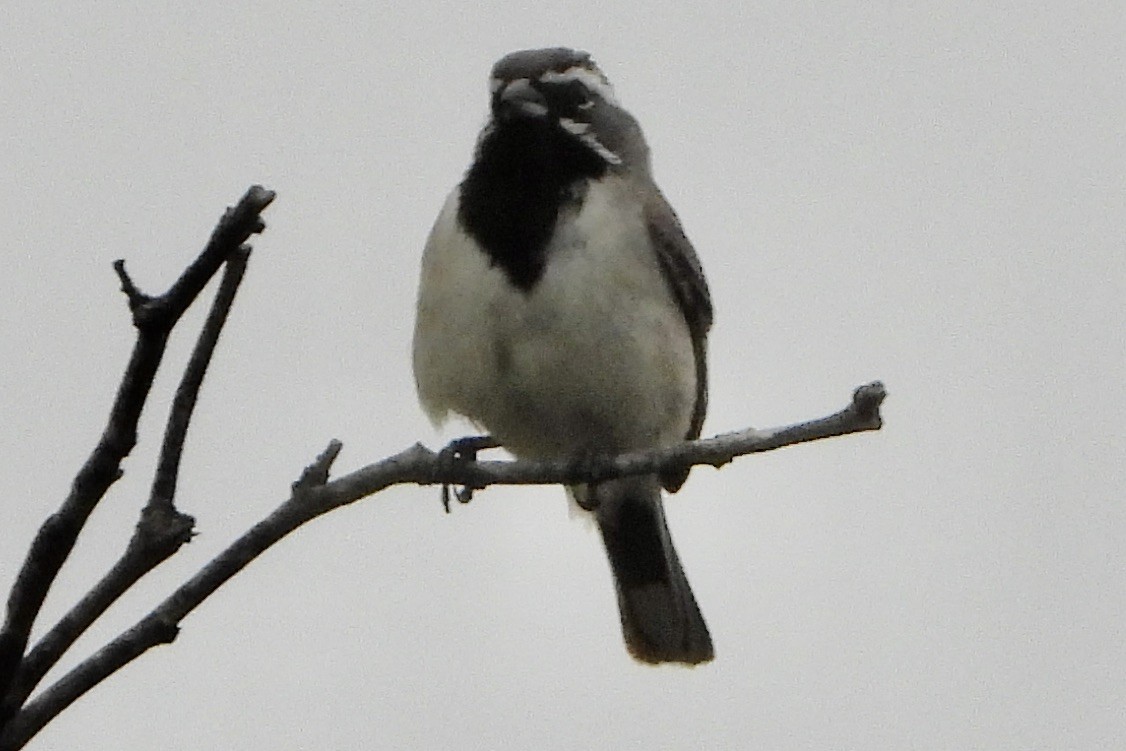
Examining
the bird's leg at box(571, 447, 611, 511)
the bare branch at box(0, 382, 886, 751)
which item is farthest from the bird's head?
the bare branch at box(0, 382, 886, 751)

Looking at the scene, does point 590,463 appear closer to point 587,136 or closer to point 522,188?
point 522,188

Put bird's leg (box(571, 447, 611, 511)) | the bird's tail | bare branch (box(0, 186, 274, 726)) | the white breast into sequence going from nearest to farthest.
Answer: bare branch (box(0, 186, 274, 726)) < bird's leg (box(571, 447, 611, 511)) < the white breast < the bird's tail

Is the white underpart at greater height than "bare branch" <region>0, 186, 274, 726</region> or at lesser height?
greater

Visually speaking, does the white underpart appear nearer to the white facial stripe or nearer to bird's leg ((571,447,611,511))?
the white facial stripe

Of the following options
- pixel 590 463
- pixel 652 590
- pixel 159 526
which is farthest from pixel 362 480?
pixel 652 590

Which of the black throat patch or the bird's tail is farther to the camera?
the bird's tail

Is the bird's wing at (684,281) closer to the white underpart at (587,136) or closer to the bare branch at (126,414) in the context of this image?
the white underpart at (587,136)

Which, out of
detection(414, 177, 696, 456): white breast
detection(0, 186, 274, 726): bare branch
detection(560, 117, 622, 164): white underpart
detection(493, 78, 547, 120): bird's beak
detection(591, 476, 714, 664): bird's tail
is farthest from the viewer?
detection(591, 476, 714, 664): bird's tail

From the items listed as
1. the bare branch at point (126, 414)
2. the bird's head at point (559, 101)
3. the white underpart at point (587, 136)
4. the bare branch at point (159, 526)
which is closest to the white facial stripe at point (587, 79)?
the bird's head at point (559, 101)

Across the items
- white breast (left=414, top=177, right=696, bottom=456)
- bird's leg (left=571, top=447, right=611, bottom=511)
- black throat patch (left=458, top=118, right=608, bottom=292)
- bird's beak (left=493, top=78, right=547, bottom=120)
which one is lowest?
bird's leg (left=571, top=447, right=611, bottom=511)
